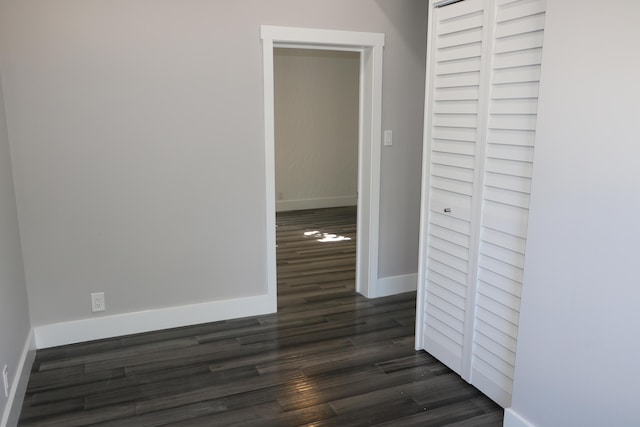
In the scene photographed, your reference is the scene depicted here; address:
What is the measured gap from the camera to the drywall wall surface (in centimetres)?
175

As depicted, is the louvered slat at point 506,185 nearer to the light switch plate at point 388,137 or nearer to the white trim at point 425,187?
the white trim at point 425,187

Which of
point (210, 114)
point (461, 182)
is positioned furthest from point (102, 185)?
point (461, 182)

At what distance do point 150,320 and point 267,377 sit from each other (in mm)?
1059

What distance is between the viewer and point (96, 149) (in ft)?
10.4

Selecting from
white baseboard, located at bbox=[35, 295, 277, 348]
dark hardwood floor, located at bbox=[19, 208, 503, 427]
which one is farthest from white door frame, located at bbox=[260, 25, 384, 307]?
dark hardwood floor, located at bbox=[19, 208, 503, 427]

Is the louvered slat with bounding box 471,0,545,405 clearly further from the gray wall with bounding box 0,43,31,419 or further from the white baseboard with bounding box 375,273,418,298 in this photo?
the gray wall with bounding box 0,43,31,419

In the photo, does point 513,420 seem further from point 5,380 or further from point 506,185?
point 5,380

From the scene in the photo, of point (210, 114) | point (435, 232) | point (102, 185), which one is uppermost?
point (210, 114)

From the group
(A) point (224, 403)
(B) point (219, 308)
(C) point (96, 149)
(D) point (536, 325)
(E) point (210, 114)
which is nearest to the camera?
(D) point (536, 325)

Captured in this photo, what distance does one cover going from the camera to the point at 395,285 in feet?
13.9

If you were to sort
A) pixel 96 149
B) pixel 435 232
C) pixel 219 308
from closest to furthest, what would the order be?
1. pixel 435 232
2. pixel 96 149
3. pixel 219 308

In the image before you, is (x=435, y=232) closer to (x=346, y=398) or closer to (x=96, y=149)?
(x=346, y=398)

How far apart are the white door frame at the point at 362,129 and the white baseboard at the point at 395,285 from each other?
53mm

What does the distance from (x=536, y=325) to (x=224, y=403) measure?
1.57 meters
